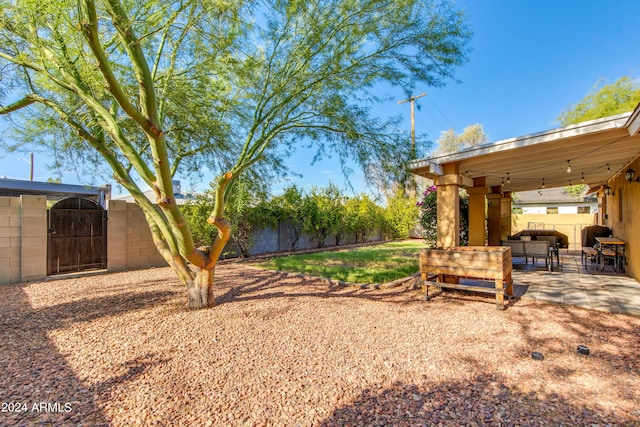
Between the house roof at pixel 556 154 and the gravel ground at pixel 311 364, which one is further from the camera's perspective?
the house roof at pixel 556 154

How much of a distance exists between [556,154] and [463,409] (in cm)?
586

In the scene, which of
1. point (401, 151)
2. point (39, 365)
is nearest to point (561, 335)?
point (401, 151)

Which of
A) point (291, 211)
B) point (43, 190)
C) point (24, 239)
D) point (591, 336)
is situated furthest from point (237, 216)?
point (43, 190)

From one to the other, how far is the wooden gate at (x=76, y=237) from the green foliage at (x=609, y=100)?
24.2 meters

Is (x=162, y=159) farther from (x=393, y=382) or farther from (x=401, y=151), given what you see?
(x=401, y=151)

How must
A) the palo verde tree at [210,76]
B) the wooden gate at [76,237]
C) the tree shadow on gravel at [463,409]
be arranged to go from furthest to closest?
1. the wooden gate at [76,237]
2. the palo verde tree at [210,76]
3. the tree shadow on gravel at [463,409]

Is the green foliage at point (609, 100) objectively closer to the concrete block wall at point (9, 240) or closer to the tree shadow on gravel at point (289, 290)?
the tree shadow on gravel at point (289, 290)

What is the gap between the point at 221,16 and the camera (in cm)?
362

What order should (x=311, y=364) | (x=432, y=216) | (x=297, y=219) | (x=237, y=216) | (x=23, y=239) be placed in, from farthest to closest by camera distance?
1. (x=297, y=219)
2. (x=432, y=216)
3. (x=237, y=216)
4. (x=23, y=239)
5. (x=311, y=364)

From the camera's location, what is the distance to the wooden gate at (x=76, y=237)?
6.89m

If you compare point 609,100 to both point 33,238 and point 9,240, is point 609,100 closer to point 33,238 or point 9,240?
point 33,238

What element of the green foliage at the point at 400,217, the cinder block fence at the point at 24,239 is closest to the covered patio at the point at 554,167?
the cinder block fence at the point at 24,239

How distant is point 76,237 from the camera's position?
7.22 meters

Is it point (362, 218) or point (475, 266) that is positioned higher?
point (362, 218)
